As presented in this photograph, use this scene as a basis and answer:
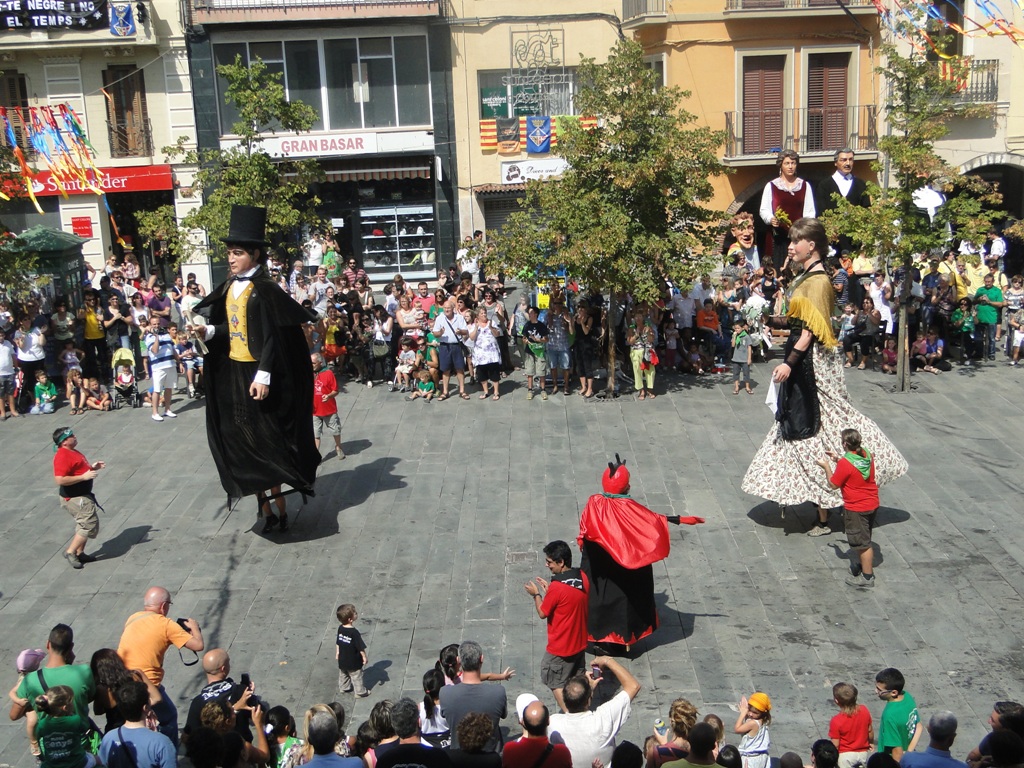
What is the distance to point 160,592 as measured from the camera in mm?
7293

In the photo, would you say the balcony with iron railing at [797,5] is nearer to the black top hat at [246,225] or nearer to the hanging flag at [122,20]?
the hanging flag at [122,20]

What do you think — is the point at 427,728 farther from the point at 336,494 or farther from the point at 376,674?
the point at 336,494

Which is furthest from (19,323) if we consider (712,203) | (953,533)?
(712,203)

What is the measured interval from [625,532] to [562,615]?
88 cm

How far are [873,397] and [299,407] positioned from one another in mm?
7734

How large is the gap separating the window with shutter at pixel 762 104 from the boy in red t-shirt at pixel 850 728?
62.0 ft

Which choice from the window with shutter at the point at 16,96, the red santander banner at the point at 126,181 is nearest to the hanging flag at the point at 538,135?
the red santander banner at the point at 126,181

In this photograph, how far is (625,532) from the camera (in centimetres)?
800

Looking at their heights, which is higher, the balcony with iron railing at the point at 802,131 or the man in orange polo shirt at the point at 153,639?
the balcony with iron railing at the point at 802,131

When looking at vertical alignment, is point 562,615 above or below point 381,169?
below

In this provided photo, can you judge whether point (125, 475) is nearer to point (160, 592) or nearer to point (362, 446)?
point (362, 446)

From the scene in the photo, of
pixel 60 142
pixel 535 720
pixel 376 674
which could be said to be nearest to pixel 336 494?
pixel 376 674

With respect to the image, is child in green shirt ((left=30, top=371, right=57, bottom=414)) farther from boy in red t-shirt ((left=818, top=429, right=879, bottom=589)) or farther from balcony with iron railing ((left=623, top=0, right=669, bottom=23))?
balcony with iron railing ((left=623, top=0, right=669, bottom=23))

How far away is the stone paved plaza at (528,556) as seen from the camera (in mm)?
8289
